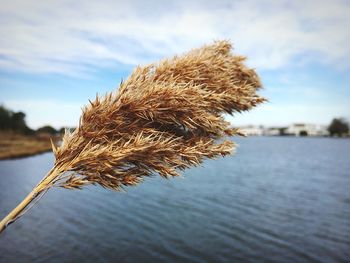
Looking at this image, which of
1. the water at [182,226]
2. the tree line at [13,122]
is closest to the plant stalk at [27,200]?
the water at [182,226]

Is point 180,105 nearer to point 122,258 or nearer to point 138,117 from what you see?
point 138,117

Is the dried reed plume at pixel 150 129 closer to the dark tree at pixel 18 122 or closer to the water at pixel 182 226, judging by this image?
the water at pixel 182 226

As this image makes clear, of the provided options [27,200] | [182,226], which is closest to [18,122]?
[182,226]

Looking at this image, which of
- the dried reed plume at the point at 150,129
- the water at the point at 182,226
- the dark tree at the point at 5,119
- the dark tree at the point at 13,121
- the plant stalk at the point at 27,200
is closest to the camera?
the plant stalk at the point at 27,200

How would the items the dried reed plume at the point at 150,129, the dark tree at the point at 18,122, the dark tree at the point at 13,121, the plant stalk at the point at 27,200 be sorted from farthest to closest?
the dark tree at the point at 18,122
the dark tree at the point at 13,121
the dried reed plume at the point at 150,129
the plant stalk at the point at 27,200

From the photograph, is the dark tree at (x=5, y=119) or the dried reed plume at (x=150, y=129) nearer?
the dried reed plume at (x=150, y=129)

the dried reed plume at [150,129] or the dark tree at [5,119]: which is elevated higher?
the dark tree at [5,119]

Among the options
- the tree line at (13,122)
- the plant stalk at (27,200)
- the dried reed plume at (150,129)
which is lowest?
the plant stalk at (27,200)

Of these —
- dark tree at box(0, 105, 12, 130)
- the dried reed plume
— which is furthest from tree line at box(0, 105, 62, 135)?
the dried reed plume
